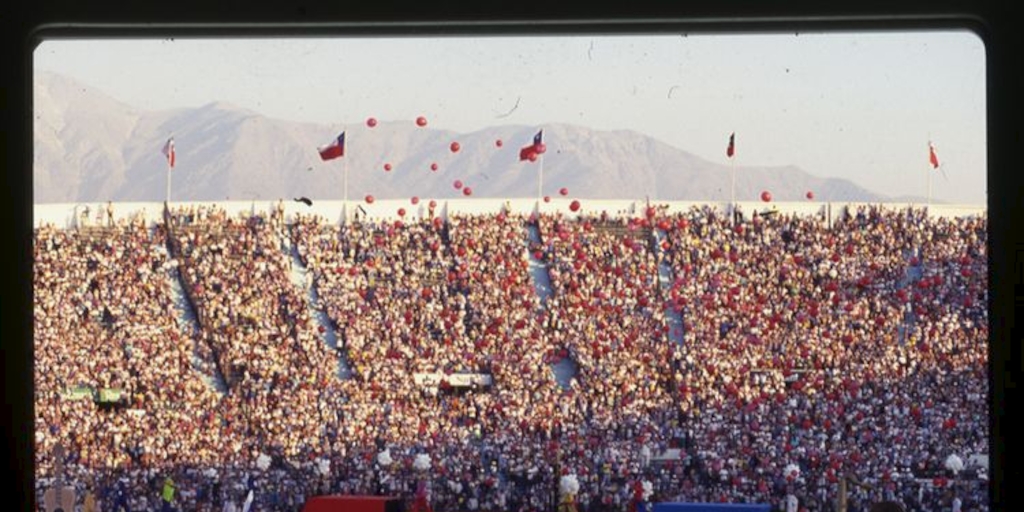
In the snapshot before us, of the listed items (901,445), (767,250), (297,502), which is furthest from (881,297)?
(297,502)

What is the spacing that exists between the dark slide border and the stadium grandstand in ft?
28.9

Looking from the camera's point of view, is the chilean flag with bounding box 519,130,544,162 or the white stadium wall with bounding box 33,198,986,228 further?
the white stadium wall with bounding box 33,198,986,228

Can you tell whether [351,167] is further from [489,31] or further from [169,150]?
[489,31]

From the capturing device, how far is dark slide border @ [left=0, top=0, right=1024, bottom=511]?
4.37ft

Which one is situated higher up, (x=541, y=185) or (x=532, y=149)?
(x=532, y=149)

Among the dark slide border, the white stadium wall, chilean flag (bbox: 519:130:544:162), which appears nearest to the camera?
the dark slide border

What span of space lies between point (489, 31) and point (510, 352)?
12.3 metres

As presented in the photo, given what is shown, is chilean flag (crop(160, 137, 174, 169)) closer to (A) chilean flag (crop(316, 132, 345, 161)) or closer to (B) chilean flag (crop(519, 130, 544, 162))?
(A) chilean flag (crop(316, 132, 345, 161))

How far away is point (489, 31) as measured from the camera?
1.40m

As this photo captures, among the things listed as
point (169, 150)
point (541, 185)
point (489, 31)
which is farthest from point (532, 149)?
point (489, 31)

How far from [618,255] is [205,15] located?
1329 cm

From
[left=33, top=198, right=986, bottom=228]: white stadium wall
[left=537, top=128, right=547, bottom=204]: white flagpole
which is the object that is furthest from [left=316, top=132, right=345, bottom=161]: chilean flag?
[left=537, top=128, right=547, bottom=204]: white flagpole

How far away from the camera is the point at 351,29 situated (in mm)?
1399
